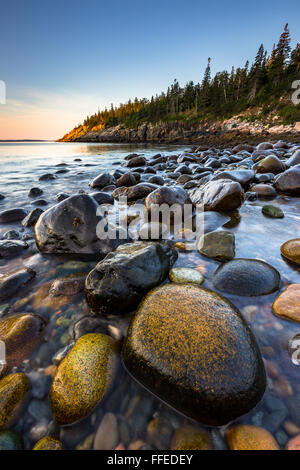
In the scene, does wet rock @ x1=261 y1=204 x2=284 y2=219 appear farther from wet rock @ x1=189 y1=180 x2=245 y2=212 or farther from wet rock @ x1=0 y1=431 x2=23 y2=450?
wet rock @ x1=0 y1=431 x2=23 y2=450

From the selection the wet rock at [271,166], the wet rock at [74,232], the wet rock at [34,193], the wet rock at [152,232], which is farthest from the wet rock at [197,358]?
the wet rock at [271,166]

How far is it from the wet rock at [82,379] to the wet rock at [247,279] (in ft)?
3.80

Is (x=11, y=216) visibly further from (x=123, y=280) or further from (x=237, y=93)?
(x=237, y=93)

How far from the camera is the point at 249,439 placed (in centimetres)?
101

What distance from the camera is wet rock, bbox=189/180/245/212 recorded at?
381 cm

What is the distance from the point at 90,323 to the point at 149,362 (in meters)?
0.68

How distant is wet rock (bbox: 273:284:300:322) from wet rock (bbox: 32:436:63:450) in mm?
1698

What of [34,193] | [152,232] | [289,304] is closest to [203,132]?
[34,193]

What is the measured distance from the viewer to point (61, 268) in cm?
249

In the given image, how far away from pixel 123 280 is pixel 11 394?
1009 millimetres

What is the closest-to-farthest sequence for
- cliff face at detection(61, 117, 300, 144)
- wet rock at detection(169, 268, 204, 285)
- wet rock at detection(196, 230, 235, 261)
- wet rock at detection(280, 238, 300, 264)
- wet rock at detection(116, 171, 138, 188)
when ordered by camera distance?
wet rock at detection(169, 268, 204, 285) → wet rock at detection(280, 238, 300, 264) → wet rock at detection(196, 230, 235, 261) → wet rock at detection(116, 171, 138, 188) → cliff face at detection(61, 117, 300, 144)

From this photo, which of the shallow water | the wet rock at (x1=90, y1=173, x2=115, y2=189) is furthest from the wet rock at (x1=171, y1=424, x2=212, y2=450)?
the wet rock at (x1=90, y1=173, x2=115, y2=189)

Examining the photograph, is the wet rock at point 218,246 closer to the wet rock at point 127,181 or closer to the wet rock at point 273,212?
the wet rock at point 273,212
